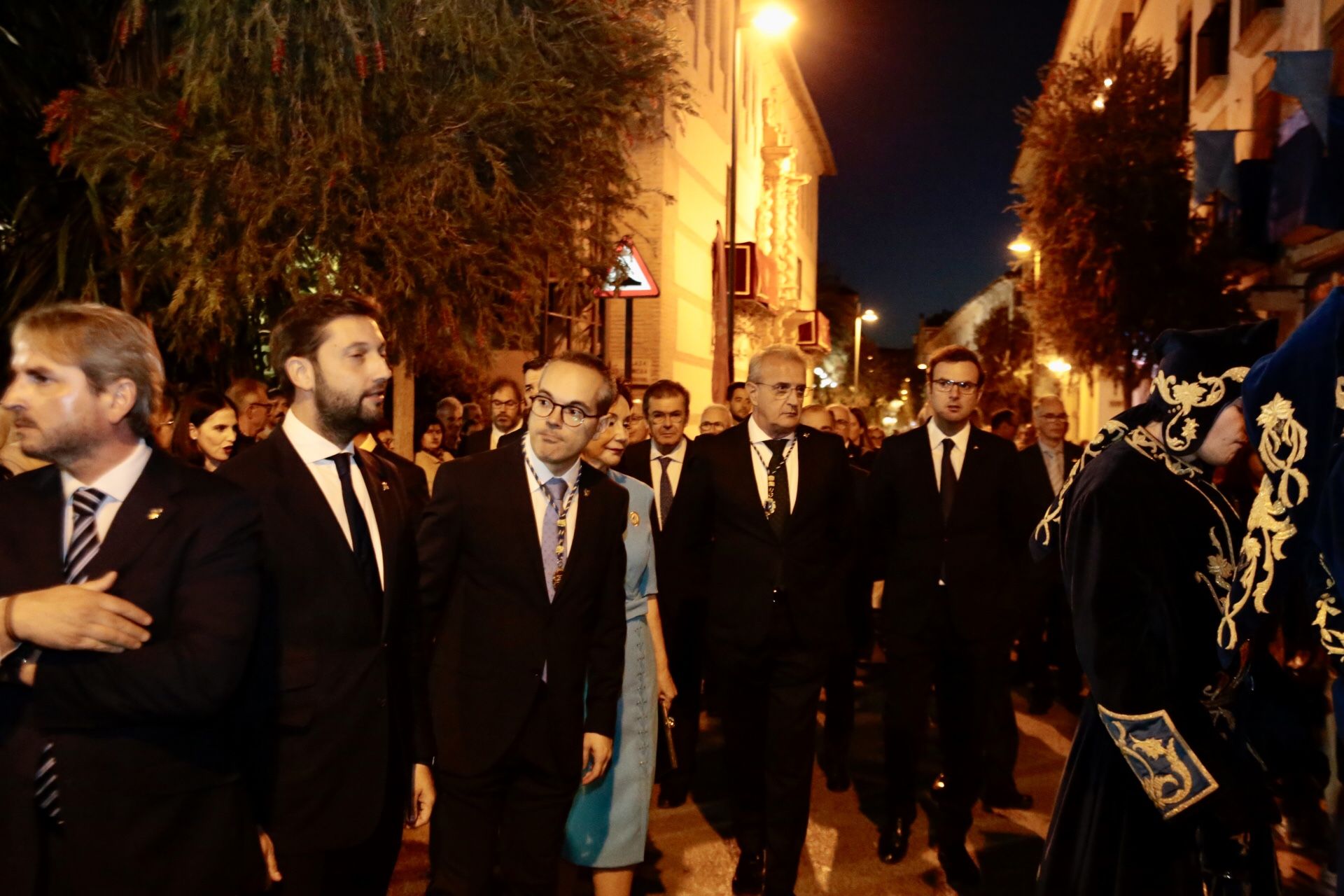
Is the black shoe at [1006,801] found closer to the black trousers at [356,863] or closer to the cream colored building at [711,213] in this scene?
the black trousers at [356,863]

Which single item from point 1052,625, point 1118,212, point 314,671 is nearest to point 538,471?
point 314,671

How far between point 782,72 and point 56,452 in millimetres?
37398

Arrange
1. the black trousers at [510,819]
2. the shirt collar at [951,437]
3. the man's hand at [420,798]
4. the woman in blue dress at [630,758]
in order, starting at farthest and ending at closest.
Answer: the shirt collar at [951,437], the woman in blue dress at [630,758], the black trousers at [510,819], the man's hand at [420,798]

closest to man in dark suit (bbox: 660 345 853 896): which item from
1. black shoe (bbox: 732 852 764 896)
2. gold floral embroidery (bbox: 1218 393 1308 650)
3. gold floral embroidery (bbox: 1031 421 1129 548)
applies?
black shoe (bbox: 732 852 764 896)

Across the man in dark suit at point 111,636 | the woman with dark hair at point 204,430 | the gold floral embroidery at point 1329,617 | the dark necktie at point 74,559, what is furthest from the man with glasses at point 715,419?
the gold floral embroidery at point 1329,617

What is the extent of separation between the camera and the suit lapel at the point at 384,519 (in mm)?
3209

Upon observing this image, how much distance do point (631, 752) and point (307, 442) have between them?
1.73 metres

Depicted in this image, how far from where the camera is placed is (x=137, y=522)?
2.52m

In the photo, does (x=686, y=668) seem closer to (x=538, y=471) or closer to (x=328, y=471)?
(x=538, y=471)

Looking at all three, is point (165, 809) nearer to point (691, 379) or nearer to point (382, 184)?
point (382, 184)

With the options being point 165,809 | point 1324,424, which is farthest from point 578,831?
point 1324,424

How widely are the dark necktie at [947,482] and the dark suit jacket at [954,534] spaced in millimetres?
23

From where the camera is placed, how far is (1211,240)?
17.4 metres

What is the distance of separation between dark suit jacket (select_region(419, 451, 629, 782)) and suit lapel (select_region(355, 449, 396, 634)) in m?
0.41
